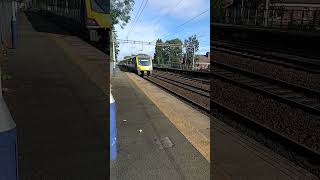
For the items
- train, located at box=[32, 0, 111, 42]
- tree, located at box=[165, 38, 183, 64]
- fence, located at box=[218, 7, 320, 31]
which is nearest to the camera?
train, located at box=[32, 0, 111, 42]

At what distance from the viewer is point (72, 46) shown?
8.38m

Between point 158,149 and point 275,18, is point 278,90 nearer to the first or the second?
point 158,149

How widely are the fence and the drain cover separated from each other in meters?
21.1

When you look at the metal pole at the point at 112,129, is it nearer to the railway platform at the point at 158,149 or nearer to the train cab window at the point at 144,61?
the railway platform at the point at 158,149

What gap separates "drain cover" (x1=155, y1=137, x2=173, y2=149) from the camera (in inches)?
227

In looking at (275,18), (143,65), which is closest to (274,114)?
(275,18)

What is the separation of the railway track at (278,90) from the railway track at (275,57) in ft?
6.16

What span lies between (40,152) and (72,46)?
3.85 meters

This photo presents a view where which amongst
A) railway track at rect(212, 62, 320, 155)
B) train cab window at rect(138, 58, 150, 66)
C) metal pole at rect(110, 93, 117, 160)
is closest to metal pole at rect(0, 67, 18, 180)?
metal pole at rect(110, 93, 117, 160)

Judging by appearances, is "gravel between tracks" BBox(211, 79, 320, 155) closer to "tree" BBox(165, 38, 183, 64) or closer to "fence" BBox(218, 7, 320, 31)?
"fence" BBox(218, 7, 320, 31)

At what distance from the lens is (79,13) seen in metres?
7.77

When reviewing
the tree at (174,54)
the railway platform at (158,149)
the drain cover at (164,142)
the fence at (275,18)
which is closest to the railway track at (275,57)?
the fence at (275,18)

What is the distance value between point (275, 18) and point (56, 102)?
27.2m

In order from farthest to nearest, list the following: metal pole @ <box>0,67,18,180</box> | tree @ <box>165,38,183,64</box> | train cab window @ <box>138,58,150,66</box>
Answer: tree @ <box>165,38,183,64</box> → train cab window @ <box>138,58,150,66</box> → metal pole @ <box>0,67,18,180</box>
